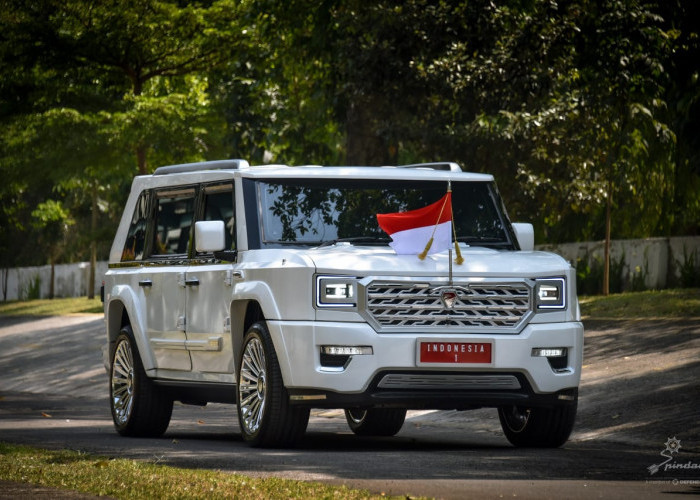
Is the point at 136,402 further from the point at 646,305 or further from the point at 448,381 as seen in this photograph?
the point at 646,305

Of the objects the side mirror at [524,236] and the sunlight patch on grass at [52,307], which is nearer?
the side mirror at [524,236]

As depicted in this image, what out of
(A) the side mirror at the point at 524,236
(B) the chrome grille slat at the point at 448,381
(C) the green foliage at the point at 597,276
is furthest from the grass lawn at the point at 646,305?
(B) the chrome grille slat at the point at 448,381

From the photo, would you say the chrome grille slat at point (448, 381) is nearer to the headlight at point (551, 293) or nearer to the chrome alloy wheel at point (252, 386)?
the headlight at point (551, 293)

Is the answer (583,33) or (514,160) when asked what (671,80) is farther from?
(514,160)

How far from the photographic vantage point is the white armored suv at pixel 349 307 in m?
11.2

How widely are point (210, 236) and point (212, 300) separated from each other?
884 millimetres

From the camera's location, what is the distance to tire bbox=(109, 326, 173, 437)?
45.4 feet

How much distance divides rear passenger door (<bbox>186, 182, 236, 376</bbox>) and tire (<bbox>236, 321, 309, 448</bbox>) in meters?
0.48

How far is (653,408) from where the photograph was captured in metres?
14.6

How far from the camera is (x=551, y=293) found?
38.5 feet

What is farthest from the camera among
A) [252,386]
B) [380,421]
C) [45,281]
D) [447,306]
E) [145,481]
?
[45,281]

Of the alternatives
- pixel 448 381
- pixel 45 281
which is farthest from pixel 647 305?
pixel 45 281

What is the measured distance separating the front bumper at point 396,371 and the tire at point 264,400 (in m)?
0.12

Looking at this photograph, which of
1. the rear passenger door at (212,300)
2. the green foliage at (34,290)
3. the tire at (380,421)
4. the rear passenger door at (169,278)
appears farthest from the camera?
the green foliage at (34,290)
